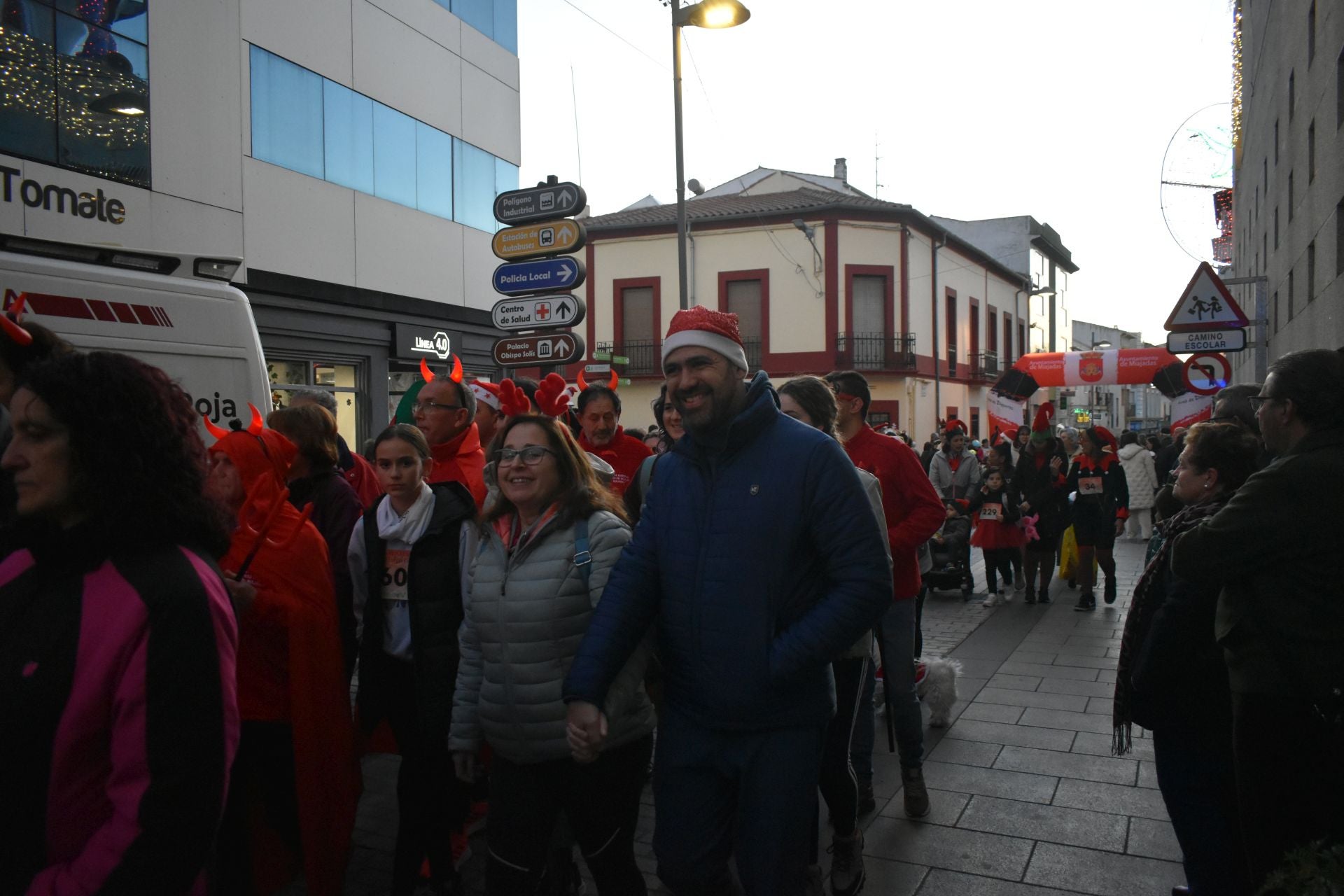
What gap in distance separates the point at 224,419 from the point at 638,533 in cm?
452

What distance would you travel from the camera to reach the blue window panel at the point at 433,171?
16156mm

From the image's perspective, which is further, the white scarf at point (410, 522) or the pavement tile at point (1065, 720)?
the pavement tile at point (1065, 720)

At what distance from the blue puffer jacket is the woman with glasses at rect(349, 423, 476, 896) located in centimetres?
111

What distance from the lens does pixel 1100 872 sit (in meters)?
3.92

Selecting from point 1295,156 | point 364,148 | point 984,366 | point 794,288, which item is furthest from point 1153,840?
point 984,366

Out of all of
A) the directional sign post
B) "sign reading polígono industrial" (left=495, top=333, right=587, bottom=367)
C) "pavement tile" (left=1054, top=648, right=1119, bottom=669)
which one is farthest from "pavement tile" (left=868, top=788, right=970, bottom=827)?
the directional sign post

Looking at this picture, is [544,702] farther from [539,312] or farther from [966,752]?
[539,312]

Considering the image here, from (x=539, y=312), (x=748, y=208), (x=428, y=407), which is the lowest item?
(x=428, y=407)

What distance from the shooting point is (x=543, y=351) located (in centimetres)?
859

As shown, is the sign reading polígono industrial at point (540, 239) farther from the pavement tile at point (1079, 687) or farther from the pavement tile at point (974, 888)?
the pavement tile at point (974, 888)

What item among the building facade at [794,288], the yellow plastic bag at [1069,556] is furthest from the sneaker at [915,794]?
the building facade at [794,288]

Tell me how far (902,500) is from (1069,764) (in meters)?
1.82

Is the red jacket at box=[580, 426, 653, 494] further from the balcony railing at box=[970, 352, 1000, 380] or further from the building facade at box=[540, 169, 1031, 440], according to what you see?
the balcony railing at box=[970, 352, 1000, 380]

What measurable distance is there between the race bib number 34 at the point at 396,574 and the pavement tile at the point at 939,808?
2351 millimetres
